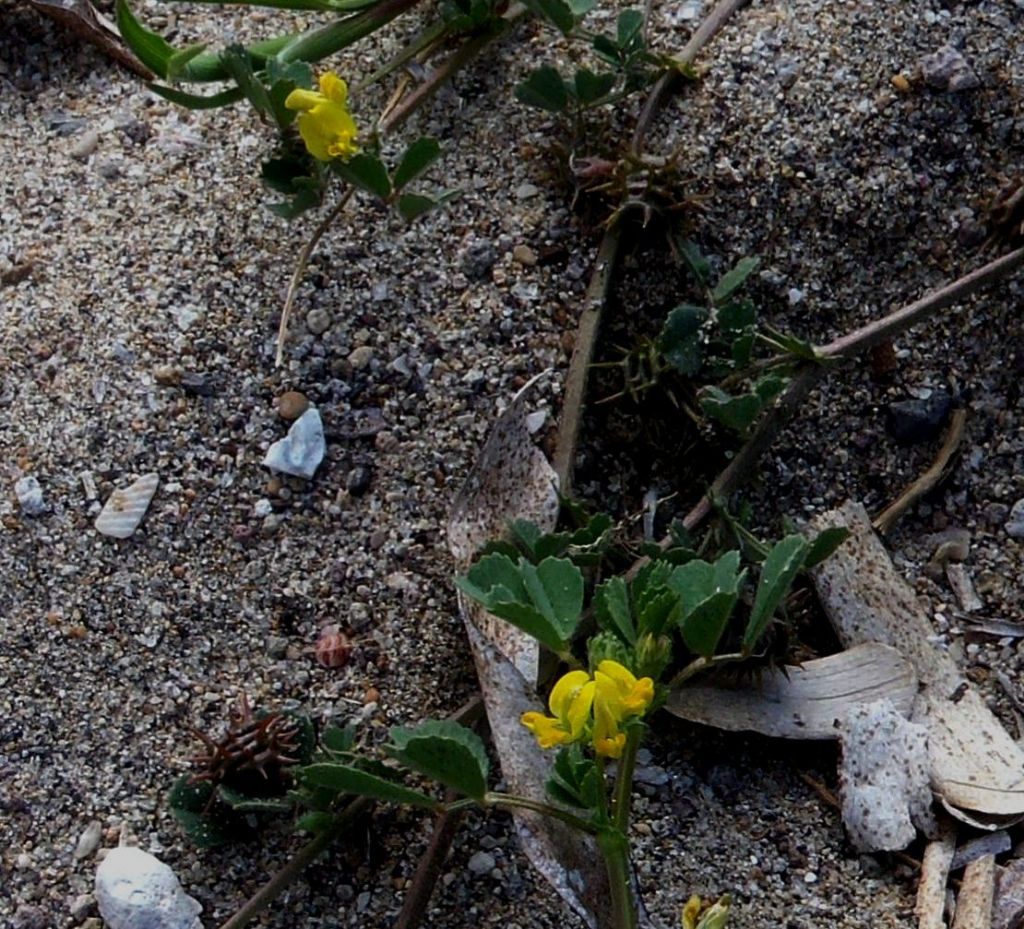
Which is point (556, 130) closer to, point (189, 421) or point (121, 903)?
point (189, 421)

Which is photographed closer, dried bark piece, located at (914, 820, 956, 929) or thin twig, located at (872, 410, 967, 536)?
dried bark piece, located at (914, 820, 956, 929)

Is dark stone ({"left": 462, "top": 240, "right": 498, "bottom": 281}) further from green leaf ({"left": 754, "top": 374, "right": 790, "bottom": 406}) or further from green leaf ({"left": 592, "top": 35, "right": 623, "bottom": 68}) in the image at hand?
green leaf ({"left": 754, "top": 374, "right": 790, "bottom": 406})

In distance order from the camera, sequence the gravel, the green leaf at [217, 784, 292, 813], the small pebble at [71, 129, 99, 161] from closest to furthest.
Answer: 1. the green leaf at [217, 784, 292, 813]
2. the gravel
3. the small pebble at [71, 129, 99, 161]

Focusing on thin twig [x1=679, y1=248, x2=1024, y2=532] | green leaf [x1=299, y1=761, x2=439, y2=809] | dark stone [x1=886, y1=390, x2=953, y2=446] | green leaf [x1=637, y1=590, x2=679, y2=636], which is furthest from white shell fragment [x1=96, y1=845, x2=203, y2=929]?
dark stone [x1=886, y1=390, x2=953, y2=446]

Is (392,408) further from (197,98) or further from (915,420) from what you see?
(915,420)

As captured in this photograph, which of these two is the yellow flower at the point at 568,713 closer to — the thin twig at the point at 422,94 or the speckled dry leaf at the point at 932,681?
the speckled dry leaf at the point at 932,681

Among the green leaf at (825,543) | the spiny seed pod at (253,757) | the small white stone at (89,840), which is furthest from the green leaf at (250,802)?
the green leaf at (825,543)

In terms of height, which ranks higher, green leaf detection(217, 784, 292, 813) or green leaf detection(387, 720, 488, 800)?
green leaf detection(387, 720, 488, 800)
